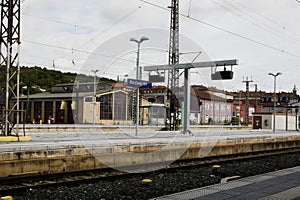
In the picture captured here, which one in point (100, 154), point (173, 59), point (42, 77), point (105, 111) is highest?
point (42, 77)

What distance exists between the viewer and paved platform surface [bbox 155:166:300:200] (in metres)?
8.64

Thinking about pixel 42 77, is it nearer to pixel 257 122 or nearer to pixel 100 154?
pixel 257 122

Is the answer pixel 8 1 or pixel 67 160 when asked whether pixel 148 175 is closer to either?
pixel 67 160

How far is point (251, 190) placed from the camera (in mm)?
9586

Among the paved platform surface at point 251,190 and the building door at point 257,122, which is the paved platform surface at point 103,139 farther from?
the building door at point 257,122

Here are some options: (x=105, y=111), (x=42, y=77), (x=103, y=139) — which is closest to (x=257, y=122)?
(x=105, y=111)

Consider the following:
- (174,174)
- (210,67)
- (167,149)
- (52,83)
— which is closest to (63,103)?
(52,83)

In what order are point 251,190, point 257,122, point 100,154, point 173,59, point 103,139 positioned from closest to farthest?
point 251,190 → point 100,154 → point 103,139 → point 173,59 → point 257,122

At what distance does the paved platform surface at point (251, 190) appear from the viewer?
340 inches

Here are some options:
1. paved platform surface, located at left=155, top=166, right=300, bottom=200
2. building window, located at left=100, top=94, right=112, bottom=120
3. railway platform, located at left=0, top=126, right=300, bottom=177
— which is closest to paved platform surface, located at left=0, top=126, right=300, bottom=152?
railway platform, located at left=0, top=126, right=300, bottom=177

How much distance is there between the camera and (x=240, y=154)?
81.6 ft

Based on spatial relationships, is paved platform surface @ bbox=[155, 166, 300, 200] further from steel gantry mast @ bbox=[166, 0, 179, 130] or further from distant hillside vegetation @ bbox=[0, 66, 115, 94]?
distant hillside vegetation @ bbox=[0, 66, 115, 94]

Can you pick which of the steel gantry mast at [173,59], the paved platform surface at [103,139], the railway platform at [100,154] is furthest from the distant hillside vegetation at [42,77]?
the railway platform at [100,154]

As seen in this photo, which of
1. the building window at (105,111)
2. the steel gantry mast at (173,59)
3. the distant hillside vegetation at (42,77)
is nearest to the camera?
the steel gantry mast at (173,59)
